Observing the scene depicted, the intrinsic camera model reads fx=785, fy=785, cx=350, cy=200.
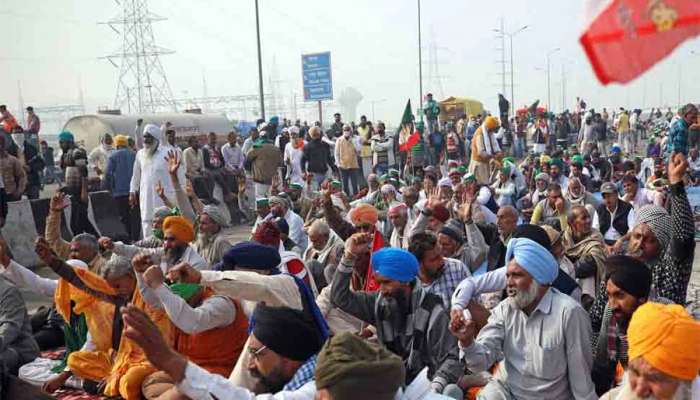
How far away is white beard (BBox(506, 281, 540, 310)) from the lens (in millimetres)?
3779

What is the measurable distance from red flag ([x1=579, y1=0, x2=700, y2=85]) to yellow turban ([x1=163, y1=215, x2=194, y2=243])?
14.8 ft

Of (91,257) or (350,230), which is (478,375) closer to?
(350,230)

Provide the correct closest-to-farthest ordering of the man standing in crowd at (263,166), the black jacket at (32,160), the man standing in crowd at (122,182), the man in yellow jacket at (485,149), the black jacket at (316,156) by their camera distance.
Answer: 1. the man standing in crowd at (122,182)
2. the man standing in crowd at (263,166)
3. the black jacket at (32,160)
4. the man in yellow jacket at (485,149)
5. the black jacket at (316,156)

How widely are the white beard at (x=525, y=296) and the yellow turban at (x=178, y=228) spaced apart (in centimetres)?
Answer: 277

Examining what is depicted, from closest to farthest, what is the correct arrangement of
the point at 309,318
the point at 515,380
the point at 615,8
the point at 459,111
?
the point at 615,8 → the point at 309,318 → the point at 515,380 → the point at 459,111

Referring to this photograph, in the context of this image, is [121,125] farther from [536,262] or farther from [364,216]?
[536,262]

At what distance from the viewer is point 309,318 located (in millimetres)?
3467

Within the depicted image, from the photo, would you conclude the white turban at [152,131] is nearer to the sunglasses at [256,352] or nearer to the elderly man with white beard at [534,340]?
the elderly man with white beard at [534,340]

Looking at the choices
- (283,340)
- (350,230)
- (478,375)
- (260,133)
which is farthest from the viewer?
(260,133)

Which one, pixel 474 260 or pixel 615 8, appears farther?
pixel 474 260

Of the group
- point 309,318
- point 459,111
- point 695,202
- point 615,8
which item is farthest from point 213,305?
point 459,111

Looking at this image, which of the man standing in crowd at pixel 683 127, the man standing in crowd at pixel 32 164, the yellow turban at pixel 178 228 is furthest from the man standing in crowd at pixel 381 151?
the yellow turban at pixel 178 228

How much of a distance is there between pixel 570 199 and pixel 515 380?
5.01 metres

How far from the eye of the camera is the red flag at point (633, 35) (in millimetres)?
1513
